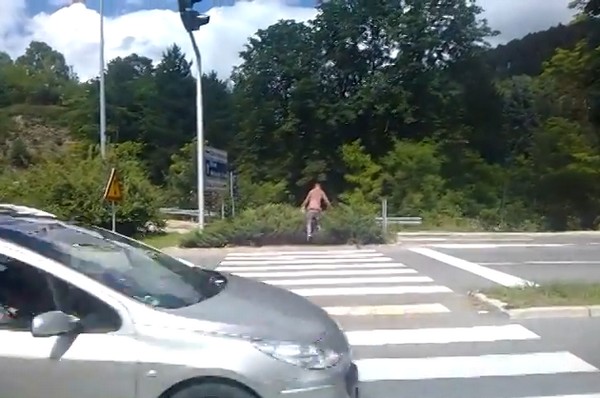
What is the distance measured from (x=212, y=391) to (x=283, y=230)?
1560 centimetres

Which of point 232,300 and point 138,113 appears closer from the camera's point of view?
point 232,300

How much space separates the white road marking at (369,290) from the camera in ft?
37.5

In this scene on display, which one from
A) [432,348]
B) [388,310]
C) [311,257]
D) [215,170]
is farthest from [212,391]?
[215,170]

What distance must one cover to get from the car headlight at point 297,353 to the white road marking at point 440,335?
142 inches

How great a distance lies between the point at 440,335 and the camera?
8289 mm

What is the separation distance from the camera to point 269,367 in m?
4.14

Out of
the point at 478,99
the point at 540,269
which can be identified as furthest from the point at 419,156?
the point at 540,269

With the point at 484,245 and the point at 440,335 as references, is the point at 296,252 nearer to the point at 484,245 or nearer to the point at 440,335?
the point at 484,245

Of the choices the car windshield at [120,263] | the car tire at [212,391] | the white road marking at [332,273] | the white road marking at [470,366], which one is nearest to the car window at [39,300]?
the car windshield at [120,263]

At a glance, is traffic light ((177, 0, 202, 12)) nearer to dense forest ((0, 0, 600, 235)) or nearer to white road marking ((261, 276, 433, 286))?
white road marking ((261, 276, 433, 286))

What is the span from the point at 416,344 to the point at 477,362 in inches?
35.3

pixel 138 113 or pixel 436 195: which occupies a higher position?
pixel 138 113

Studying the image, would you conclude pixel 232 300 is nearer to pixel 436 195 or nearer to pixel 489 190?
pixel 436 195

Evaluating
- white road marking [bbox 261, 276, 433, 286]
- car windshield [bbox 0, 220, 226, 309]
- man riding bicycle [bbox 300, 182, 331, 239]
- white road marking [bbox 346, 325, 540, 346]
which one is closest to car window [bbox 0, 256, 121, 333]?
car windshield [bbox 0, 220, 226, 309]
